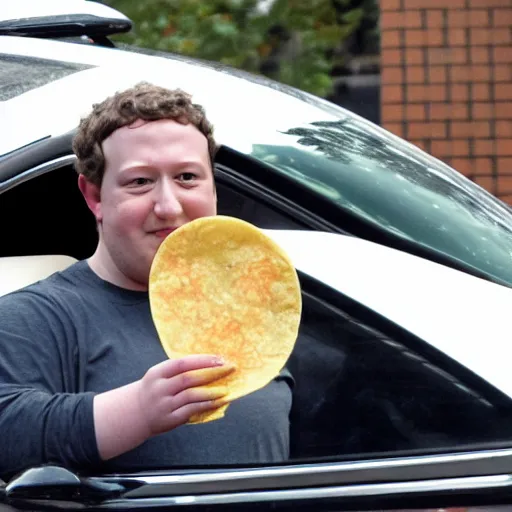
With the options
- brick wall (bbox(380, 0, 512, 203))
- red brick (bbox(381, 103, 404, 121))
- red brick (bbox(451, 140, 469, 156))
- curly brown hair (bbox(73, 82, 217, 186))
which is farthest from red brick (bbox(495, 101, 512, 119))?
curly brown hair (bbox(73, 82, 217, 186))

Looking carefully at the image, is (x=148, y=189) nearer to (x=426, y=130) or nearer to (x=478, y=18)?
(x=426, y=130)

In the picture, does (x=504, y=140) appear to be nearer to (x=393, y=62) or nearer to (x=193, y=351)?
(x=393, y=62)

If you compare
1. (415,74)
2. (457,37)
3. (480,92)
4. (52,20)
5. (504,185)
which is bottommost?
(504,185)

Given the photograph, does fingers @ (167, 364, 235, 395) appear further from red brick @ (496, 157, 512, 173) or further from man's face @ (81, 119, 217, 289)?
red brick @ (496, 157, 512, 173)

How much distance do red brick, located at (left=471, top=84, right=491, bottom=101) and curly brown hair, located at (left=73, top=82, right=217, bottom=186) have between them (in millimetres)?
4072

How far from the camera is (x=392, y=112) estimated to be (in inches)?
237

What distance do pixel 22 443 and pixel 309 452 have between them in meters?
0.43

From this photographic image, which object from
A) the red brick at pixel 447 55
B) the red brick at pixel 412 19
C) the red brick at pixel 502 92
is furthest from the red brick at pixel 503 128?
the red brick at pixel 412 19

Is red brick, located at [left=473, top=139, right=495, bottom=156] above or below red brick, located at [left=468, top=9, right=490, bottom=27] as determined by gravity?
below

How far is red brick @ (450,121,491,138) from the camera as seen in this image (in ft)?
19.7

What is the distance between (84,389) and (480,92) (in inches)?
172

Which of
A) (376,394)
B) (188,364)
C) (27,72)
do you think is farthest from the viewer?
(27,72)

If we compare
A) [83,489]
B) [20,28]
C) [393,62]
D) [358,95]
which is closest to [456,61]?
[393,62]

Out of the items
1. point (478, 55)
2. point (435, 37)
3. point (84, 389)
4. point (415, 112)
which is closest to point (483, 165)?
point (415, 112)
